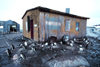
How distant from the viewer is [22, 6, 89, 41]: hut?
6109 mm

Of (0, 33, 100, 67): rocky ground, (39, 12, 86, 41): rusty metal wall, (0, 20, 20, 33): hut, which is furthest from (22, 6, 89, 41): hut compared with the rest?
(0, 20, 20, 33): hut

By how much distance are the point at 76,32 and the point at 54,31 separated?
13.7ft

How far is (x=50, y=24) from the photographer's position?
21.8 ft

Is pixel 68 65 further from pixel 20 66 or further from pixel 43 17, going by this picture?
pixel 43 17

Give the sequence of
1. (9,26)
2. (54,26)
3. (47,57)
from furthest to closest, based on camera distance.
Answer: (9,26) → (54,26) → (47,57)

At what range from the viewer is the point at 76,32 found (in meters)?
9.51

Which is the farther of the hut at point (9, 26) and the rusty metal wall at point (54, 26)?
the hut at point (9, 26)

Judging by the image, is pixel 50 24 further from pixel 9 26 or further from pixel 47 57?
pixel 9 26

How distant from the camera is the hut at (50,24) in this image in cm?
611

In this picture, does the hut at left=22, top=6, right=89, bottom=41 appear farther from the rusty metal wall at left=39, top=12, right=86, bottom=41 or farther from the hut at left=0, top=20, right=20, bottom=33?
the hut at left=0, top=20, right=20, bottom=33

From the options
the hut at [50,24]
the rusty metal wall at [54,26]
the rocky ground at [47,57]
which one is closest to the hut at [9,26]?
the hut at [50,24]

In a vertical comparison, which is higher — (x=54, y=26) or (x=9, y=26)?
(x=9, y=26)

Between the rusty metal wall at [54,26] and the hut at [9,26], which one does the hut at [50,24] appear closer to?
the rusty metal wall at [54,26]

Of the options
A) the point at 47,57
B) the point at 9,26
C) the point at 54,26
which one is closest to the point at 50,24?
the point at 54,26
